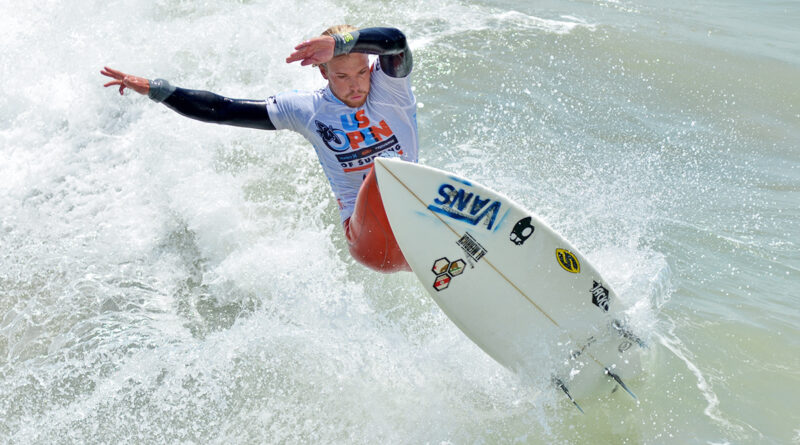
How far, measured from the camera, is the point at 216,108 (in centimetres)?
409

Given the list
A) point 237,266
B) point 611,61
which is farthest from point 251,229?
point 611,61

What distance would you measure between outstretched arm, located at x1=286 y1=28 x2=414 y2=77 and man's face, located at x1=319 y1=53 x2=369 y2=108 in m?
0.12

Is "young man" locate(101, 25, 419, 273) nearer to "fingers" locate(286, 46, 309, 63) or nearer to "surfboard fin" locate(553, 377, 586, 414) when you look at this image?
"fingers" locate(286, 46, 309, 63)

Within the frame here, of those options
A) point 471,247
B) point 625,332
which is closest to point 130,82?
point 471,247

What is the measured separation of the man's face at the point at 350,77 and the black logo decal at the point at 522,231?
46.6 inches

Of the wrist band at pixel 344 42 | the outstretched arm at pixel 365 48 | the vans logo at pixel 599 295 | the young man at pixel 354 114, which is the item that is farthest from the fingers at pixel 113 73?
the vans logo at pixel 599 295

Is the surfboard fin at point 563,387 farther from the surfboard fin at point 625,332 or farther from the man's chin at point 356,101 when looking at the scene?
the man's chin at point 356,101

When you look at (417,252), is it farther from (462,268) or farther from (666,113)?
(666,113)

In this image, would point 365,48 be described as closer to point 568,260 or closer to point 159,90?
point 159,90

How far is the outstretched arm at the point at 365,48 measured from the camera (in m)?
3.57

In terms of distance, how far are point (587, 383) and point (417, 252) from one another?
3.87ft

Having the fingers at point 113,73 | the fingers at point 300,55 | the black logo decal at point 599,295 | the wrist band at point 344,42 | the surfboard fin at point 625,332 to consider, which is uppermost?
the wrist band at point 344,42

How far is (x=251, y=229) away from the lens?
18.9 ft

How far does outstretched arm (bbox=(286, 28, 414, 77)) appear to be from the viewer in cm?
357
